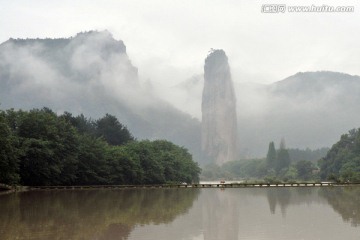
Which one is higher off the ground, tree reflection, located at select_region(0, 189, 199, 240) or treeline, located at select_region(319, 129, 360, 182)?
treeline, located at select_region(319, 129, 360, 182)

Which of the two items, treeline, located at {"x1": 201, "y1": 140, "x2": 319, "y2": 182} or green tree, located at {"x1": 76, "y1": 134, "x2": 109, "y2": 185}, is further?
treeline, located at {"x1": 201, "y1": 140, "x2": 319, "y2": 182}

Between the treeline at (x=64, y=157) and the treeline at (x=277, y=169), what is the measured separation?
2859 cm

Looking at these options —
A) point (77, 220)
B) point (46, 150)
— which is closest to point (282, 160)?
point (46, 150)

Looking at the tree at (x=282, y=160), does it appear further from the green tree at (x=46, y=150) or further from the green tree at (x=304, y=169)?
the green tree at (x=46, y=150)

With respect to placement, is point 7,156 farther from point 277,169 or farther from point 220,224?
point 277,169

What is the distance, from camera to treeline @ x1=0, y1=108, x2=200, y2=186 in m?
47.2

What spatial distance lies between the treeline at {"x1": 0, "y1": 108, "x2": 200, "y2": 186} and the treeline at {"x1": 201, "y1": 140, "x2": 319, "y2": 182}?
28588 mm

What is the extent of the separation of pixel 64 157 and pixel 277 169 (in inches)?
3708

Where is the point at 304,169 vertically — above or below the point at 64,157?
above

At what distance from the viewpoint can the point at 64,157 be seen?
5716cm

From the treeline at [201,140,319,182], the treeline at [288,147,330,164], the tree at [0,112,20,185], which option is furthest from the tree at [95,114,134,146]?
the treeline at [288,147,330,164]

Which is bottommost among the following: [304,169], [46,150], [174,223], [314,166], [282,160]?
[174,223]

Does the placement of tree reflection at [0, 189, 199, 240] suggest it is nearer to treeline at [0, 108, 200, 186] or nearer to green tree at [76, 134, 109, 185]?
treeline at [0, 108, 200, 186]

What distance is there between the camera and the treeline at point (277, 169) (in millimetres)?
111375
